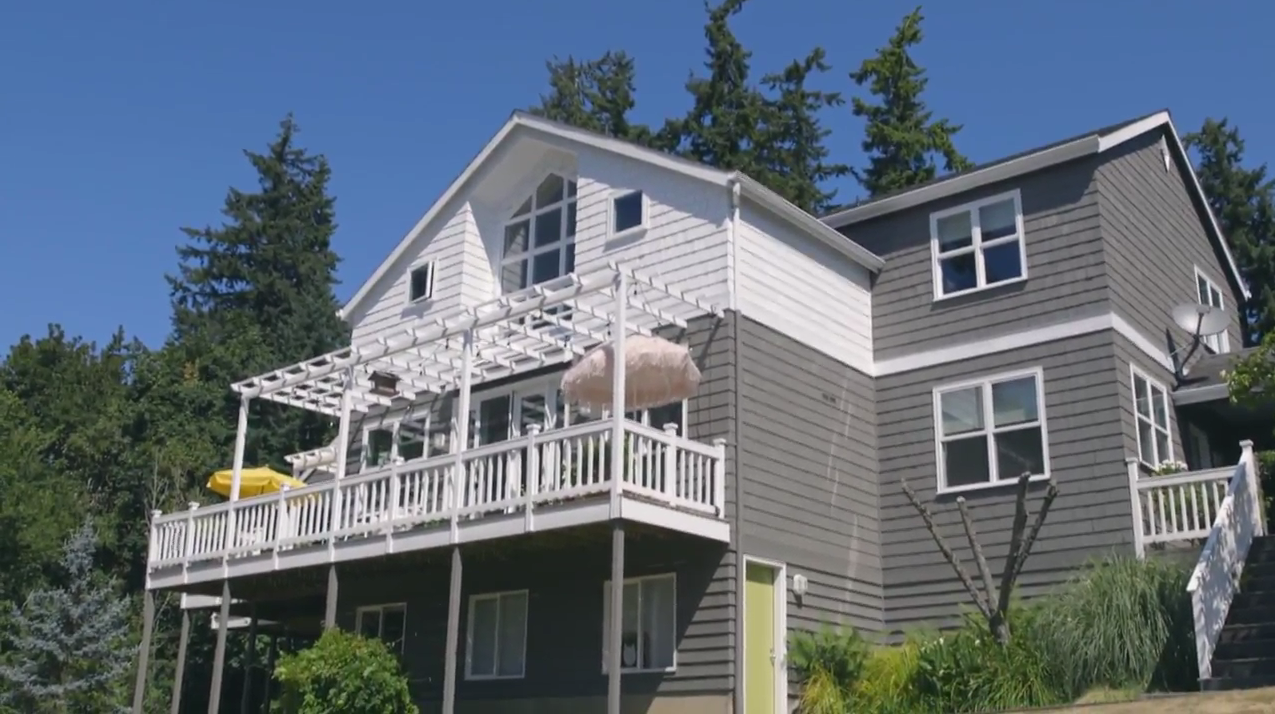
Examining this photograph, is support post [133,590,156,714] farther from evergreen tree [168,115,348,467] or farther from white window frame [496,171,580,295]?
evergreen tree [168,115,348,467]

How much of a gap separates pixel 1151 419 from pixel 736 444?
6363 millimetres

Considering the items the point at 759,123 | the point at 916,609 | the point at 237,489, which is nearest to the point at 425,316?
the point at 237,489

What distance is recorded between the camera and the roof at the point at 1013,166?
18.2m

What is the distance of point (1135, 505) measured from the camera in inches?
640

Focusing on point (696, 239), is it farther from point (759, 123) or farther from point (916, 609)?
point (759, 123)

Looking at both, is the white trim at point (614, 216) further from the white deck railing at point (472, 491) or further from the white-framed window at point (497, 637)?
the white-framed window at point (497, 637)

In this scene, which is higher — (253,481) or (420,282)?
(420,282)

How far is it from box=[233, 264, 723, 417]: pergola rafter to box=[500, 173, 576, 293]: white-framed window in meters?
0.96

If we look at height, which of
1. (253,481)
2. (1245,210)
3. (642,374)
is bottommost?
(253,481)

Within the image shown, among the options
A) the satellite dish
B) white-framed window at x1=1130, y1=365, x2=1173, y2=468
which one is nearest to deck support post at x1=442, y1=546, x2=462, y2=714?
white-framed window at x1=1130, y1=365, x2=1173, y2=468

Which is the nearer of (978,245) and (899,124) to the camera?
(978,245)

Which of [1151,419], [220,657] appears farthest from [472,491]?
[1151,419]

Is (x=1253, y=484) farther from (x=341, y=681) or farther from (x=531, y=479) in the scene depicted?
(x=341, y=681)

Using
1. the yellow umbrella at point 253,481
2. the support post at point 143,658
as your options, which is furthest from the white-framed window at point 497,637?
the yellow umbrella at point 253,481
